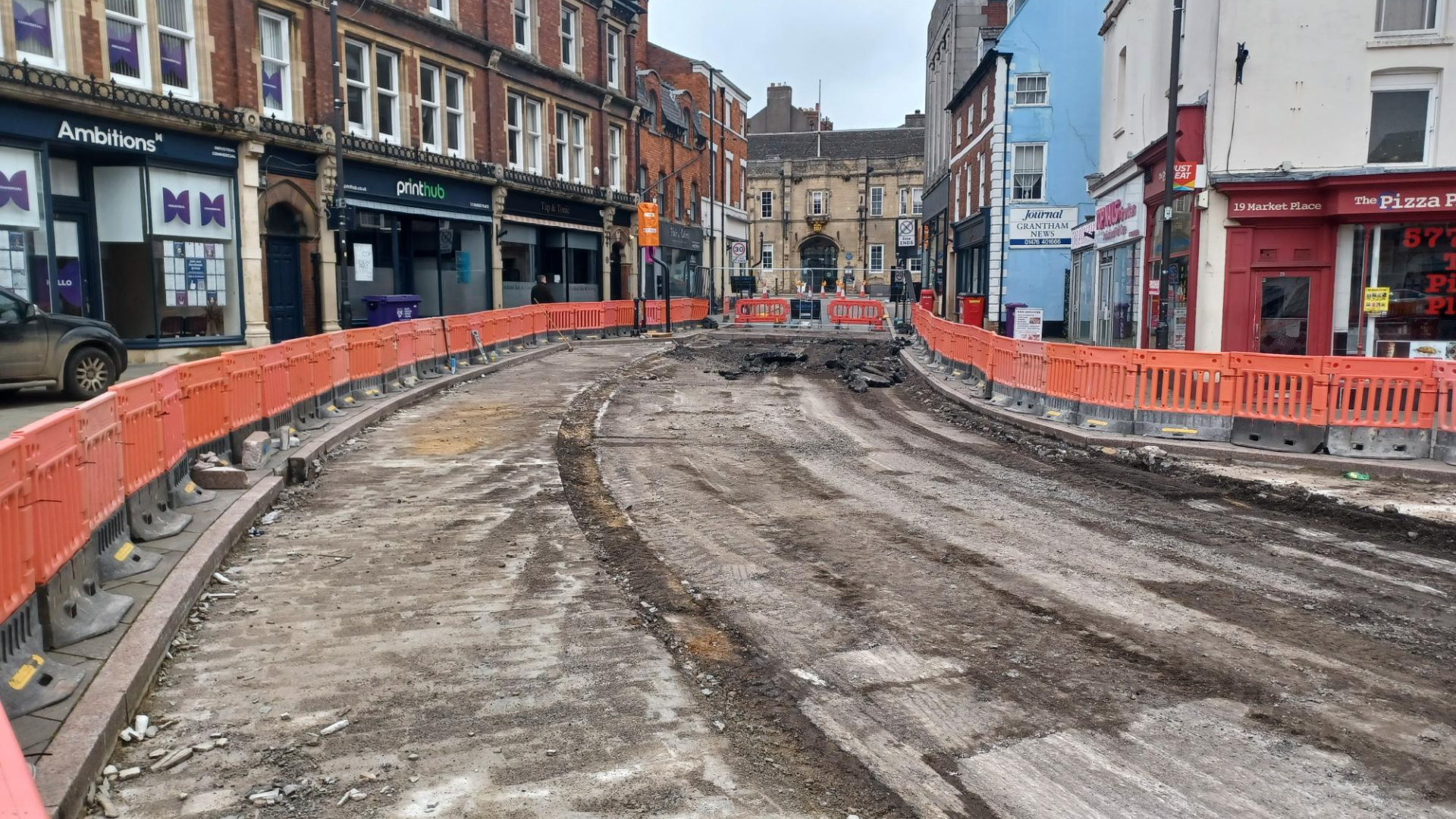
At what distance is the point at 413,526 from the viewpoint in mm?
8602

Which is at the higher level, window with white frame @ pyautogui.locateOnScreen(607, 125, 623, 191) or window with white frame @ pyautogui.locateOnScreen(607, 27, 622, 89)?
window with white frame @ pyautogui.locateOnScreen(607, 27, 622, 89)

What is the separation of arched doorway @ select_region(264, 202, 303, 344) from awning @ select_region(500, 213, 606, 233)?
858 centimetres

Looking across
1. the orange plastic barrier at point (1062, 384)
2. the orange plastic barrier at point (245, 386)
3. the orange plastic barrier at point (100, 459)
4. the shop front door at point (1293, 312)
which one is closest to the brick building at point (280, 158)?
the orange plastic barrier at point (245, 386)

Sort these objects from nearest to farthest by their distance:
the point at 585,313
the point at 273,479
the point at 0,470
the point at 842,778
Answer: the point at 842,778, the point at 0,470, the point at 273,479, the point at 585,313

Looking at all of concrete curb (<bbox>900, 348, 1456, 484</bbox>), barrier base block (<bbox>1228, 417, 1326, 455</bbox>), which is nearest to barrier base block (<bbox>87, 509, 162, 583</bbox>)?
concrete curb (<bbox>900, 348, 1456, 484</bbox>)

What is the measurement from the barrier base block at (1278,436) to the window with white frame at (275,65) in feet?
66.0

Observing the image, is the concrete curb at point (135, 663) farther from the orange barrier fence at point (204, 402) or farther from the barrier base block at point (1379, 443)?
the barrier base block at point (1379, 443)

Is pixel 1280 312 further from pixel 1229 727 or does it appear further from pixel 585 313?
pixel 585 313

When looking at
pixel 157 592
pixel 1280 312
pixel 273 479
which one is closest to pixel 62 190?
pixel 273 479

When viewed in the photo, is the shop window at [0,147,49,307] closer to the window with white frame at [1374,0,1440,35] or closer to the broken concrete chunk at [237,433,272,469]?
the broken concrete chunk at [237,433,272,469]

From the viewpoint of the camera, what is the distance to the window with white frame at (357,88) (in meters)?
24.9

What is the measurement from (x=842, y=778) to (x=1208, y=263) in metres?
16.4

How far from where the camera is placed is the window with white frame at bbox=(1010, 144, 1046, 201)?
34.5 metres

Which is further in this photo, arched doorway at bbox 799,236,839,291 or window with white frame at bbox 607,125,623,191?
arched doorway at bbox 799,236,839,291
